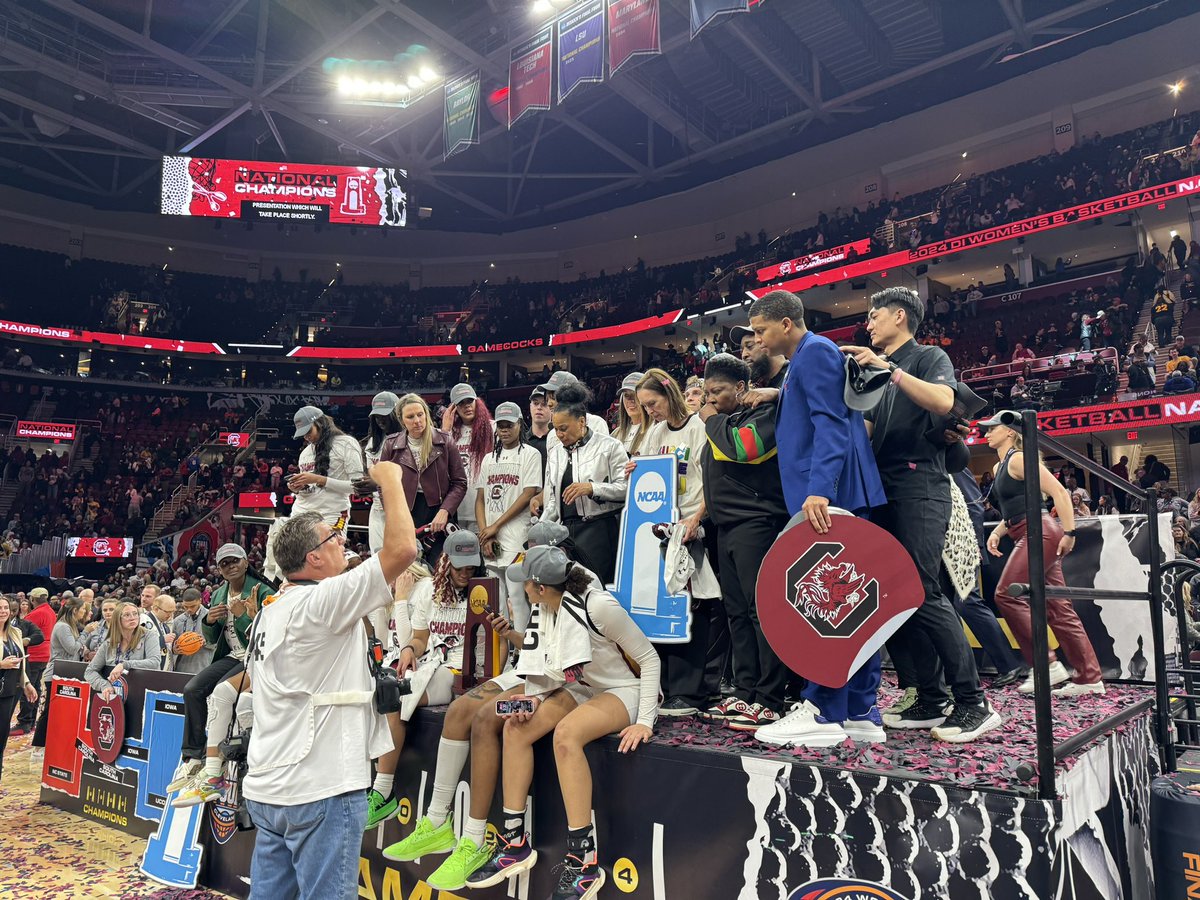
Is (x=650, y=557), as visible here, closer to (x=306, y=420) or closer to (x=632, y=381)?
(x=632, y=381)

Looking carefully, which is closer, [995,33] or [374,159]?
[995,33]

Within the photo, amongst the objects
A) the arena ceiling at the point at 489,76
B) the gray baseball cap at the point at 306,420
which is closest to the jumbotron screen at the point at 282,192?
the arena ceiling at the point at 489,76

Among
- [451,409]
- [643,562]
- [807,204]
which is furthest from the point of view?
[807,204]

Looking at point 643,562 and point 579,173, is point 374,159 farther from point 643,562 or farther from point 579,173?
point 643,562

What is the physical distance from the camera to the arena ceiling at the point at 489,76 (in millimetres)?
16547

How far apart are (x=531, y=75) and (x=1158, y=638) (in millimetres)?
13848

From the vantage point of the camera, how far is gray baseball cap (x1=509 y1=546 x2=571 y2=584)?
329 centimetres

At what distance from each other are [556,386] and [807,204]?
851 inches

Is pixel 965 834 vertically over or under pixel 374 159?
under

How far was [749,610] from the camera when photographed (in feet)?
11.5

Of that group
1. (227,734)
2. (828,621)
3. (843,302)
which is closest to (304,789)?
(828,621)

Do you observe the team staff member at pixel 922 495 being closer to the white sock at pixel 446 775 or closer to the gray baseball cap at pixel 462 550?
the white sock at pixel 446 775

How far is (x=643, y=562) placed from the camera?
4016 millimetres

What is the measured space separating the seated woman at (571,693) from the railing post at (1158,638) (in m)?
2.07
